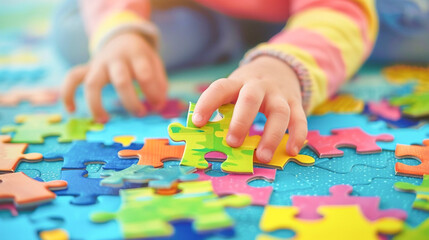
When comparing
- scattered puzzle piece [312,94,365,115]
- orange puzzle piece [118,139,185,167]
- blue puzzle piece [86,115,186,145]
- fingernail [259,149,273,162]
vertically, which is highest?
scattered puzzle piece [312,94,365,115]

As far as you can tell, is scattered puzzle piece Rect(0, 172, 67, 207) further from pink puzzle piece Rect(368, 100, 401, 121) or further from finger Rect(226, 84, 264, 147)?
pink puzzle piece Rect(368, 100, 401, 121)

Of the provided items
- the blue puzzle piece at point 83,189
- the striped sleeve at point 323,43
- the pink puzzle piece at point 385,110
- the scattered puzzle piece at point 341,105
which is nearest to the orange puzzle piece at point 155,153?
the blue puzzle piece at point 83,189

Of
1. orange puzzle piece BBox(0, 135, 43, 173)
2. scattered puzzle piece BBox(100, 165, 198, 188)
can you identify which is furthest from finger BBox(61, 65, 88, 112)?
scattered puzzle piece BBox(100, 165, 198, 188)

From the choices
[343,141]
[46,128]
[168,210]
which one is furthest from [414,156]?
[46,128]

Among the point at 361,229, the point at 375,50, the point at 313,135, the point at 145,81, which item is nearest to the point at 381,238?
the point at 361,229

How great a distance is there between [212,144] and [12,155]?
0.41 m

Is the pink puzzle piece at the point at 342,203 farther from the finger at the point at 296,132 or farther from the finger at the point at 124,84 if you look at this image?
the finger at the point at 124,84

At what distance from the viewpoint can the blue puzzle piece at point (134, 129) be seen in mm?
1026

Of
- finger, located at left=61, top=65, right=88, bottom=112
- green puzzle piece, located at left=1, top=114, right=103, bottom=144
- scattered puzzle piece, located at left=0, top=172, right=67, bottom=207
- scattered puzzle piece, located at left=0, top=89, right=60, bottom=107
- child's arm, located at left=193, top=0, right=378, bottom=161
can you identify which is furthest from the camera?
scattered puzzle piece, located at left=0, top=89, right=60, bottom=107

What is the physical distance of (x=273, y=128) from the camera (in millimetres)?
812

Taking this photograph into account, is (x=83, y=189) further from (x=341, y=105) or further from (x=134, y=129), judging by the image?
(x=341, y=105)

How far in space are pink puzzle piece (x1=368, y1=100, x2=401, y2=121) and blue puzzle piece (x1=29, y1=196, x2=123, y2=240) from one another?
730mm

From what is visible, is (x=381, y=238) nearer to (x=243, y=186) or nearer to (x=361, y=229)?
(x=361, y=229)

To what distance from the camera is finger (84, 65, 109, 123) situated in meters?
1.16
